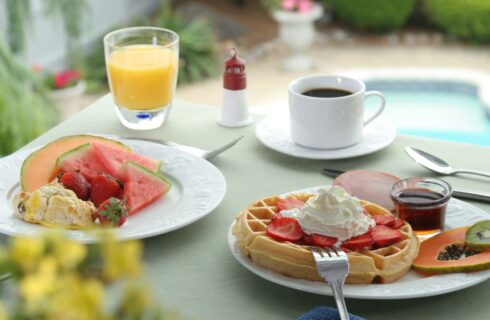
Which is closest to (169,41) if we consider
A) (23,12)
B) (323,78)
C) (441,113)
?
(323,78)

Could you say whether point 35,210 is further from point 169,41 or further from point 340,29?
point 340,29

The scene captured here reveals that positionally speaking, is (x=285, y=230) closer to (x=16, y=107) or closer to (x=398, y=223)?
(x=398, y=223)

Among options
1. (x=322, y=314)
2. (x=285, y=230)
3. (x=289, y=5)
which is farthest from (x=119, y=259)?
(x=289, y=5)

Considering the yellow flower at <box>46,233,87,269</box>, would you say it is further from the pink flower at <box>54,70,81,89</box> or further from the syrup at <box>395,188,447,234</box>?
the pink flower at <box>54,70,81,89</box>

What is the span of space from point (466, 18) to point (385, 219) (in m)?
5.59

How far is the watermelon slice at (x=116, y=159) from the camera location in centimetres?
141

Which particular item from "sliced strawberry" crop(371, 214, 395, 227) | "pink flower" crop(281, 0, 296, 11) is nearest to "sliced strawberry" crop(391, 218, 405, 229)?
"sliced strawberry" crop(371, 214, 395, 227)

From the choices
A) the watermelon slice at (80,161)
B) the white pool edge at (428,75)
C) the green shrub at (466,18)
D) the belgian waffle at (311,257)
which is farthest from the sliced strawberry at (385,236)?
the green shrub at (466,18)

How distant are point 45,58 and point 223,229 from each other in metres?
4.59

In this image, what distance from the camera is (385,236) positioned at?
1130 millimetres

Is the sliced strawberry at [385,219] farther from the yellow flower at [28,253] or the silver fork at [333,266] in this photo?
the yellow flower at [28,253]

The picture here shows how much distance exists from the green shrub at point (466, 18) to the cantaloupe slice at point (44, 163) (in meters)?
5.38

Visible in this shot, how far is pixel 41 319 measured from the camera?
0.41 m

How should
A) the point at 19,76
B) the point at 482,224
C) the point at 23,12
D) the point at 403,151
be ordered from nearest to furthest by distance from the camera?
the point at 482,224 < the point at 403,151 < the point at 19,76 < the point at 23,12
